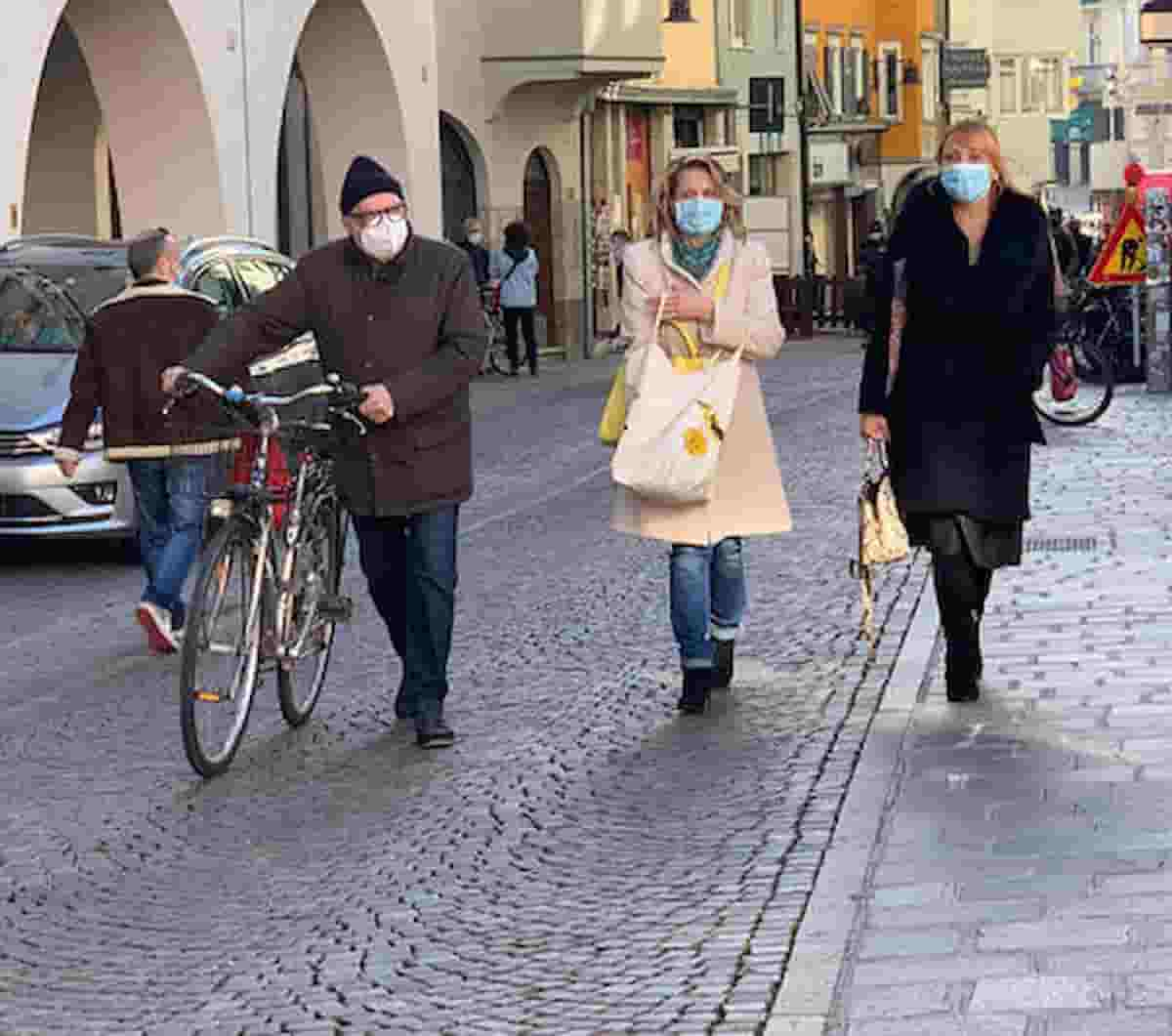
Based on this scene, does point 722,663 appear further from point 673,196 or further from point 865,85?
point 865,85

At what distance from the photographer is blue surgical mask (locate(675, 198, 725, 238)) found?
35.3ft

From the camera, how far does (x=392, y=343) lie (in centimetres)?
1040

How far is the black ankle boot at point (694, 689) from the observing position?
10883 millimetres

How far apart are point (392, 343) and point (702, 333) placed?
1.05 m

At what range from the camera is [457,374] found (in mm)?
10344

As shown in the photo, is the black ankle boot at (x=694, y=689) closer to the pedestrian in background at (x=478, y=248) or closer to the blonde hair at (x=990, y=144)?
the blonde hair at (x=990, y=144)

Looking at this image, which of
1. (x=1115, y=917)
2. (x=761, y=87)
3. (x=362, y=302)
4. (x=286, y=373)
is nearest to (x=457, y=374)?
(x=362, y=302)

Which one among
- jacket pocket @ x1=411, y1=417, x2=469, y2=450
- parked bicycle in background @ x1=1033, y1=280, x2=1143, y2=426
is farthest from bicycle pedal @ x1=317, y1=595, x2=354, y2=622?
parked bicycle in background @ x1=1033, y1=280, x2=1143, y2=426

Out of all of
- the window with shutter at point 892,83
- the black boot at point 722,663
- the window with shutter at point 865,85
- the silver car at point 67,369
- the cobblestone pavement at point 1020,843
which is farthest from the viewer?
the window with shutter at point 892,83

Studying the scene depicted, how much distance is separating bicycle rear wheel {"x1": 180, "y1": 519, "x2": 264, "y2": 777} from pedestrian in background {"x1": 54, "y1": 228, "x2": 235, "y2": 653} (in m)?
3.04

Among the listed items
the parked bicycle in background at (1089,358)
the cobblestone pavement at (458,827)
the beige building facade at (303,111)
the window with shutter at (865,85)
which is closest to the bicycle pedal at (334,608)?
the cobblestone pavement at (458,827)

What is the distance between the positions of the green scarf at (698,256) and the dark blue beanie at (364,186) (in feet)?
3.15

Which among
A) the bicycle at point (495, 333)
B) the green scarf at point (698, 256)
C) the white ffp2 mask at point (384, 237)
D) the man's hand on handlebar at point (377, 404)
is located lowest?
the bicycle at point (495, 333)

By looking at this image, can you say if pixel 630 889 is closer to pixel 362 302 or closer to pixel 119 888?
pixel 119 888
